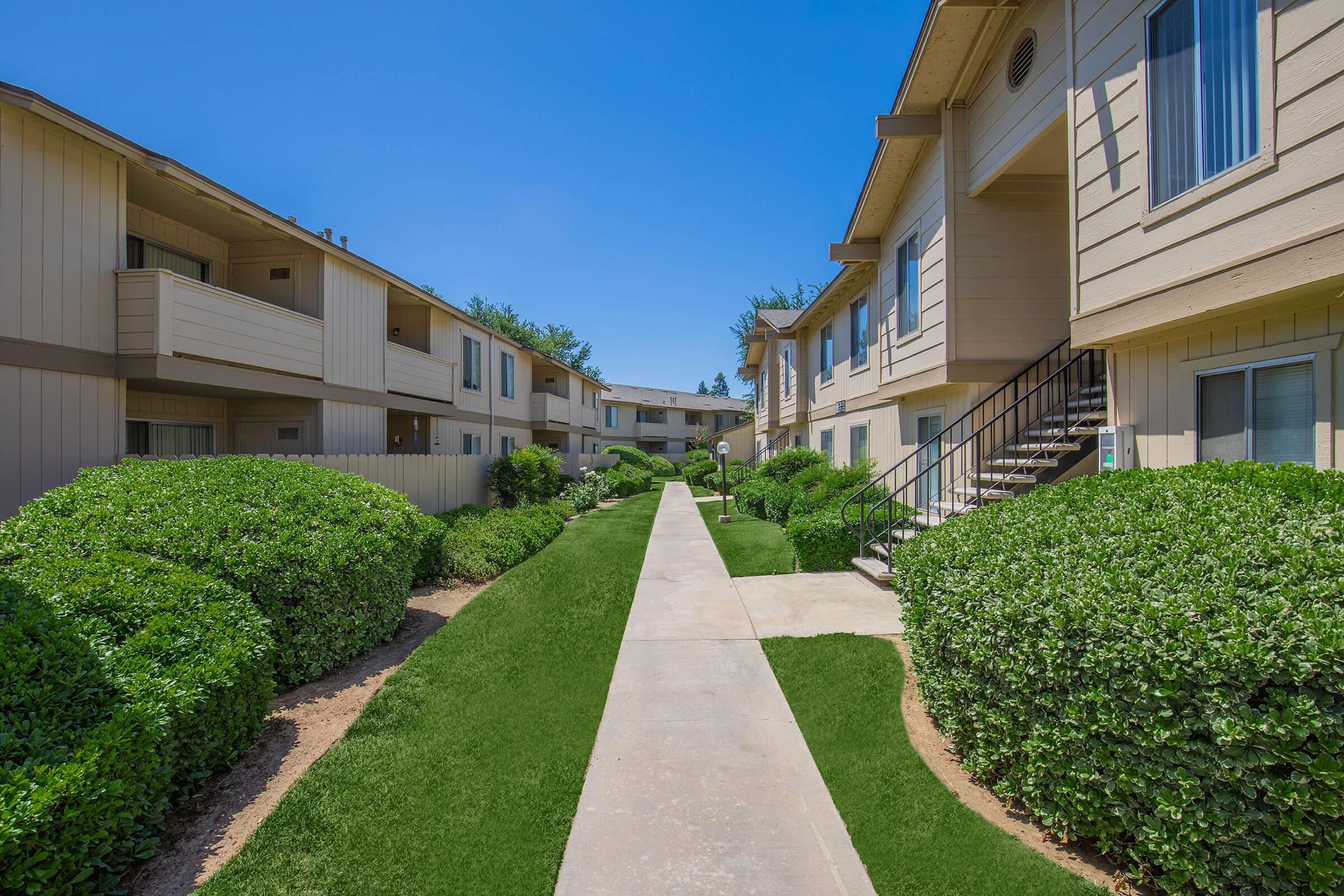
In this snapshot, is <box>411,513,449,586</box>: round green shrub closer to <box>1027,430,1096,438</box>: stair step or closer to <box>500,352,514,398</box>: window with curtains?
<box>1027,430,1096,438</box>: stair step

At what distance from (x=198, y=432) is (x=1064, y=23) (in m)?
15.3

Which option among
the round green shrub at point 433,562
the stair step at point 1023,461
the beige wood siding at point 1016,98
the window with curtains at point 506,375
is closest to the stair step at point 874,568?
the stair step at point 1023,461

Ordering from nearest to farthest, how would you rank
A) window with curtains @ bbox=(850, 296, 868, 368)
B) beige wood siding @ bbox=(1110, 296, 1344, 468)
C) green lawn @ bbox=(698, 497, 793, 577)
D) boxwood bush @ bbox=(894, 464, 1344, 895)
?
boxwood bush @ bbox=(894, 464, 1344, 895), beige wood siding @ bbox=(1110, 296, 1344, 468), green lawn @ bbox=(698, 497, 793, 577), window with curtains @ bbox=(850, 296, 868, 368)

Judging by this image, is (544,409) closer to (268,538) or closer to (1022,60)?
(268,538)

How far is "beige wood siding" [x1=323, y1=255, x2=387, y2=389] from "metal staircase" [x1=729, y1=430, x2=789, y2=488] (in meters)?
13.0

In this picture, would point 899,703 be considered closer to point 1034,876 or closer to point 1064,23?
point 1034,876

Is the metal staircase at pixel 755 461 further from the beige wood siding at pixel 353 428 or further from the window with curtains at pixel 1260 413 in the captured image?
the window with curtains at pixel 1260 413

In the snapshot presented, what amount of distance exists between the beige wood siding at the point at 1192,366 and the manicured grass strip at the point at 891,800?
3037mm

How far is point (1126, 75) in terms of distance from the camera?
5.16 m

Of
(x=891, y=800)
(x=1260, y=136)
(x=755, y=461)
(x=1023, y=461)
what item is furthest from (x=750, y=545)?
(x=755, y=461)

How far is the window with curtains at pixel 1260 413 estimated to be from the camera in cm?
398

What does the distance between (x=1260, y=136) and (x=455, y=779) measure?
6.90m

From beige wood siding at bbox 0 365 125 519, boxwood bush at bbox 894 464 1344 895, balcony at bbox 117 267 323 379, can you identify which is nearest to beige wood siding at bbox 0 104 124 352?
balcony at bbox 117 267 323 379

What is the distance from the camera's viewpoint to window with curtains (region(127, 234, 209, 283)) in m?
9.91
